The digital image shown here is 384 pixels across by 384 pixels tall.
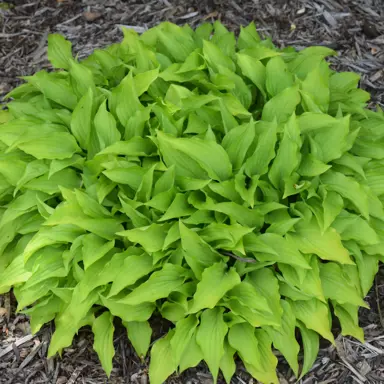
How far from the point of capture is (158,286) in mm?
2973

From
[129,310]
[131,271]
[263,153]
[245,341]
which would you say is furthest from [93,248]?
[263,153]

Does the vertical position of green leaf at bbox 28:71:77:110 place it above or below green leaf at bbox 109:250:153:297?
above

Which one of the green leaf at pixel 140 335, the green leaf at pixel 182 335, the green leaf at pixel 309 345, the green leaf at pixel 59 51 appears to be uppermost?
the green leaf at pixel 59 51

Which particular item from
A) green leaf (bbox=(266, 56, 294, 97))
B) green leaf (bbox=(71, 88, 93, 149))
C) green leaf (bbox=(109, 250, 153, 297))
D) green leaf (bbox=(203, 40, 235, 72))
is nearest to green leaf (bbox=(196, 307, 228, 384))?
green leaf (bbox=(109, 250, 153, 297))

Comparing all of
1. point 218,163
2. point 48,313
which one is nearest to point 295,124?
point 218,163

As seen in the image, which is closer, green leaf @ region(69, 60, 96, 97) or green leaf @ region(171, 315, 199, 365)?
green leaf @ region(171, 315, 199, 365)

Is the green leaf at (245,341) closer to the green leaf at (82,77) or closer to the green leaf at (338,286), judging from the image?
the green leaf at (338,286)

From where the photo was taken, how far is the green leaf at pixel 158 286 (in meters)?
2.92

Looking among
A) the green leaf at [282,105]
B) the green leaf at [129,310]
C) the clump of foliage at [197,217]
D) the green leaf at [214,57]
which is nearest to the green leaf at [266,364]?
the clump of foliage at [197,217]

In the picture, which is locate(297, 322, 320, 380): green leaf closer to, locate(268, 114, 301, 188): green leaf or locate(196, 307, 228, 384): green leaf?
locate(196, 307, 228, 384): green leaf

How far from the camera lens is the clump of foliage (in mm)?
2980

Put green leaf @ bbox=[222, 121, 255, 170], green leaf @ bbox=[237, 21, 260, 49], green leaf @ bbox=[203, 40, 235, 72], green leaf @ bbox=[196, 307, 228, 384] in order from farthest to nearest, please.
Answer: green leaf @ bbox=[237, 21, 260, 49] → green leaf @ bbox=[203, 40, 235, 72] → green leaf @ bbox=[222, 121, 255, 170] → green leaf @ bbox=[196, 307, 228, 384]

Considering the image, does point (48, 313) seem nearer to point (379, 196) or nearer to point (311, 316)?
point (311, 316)

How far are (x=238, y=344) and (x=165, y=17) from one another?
3281 millimetres
